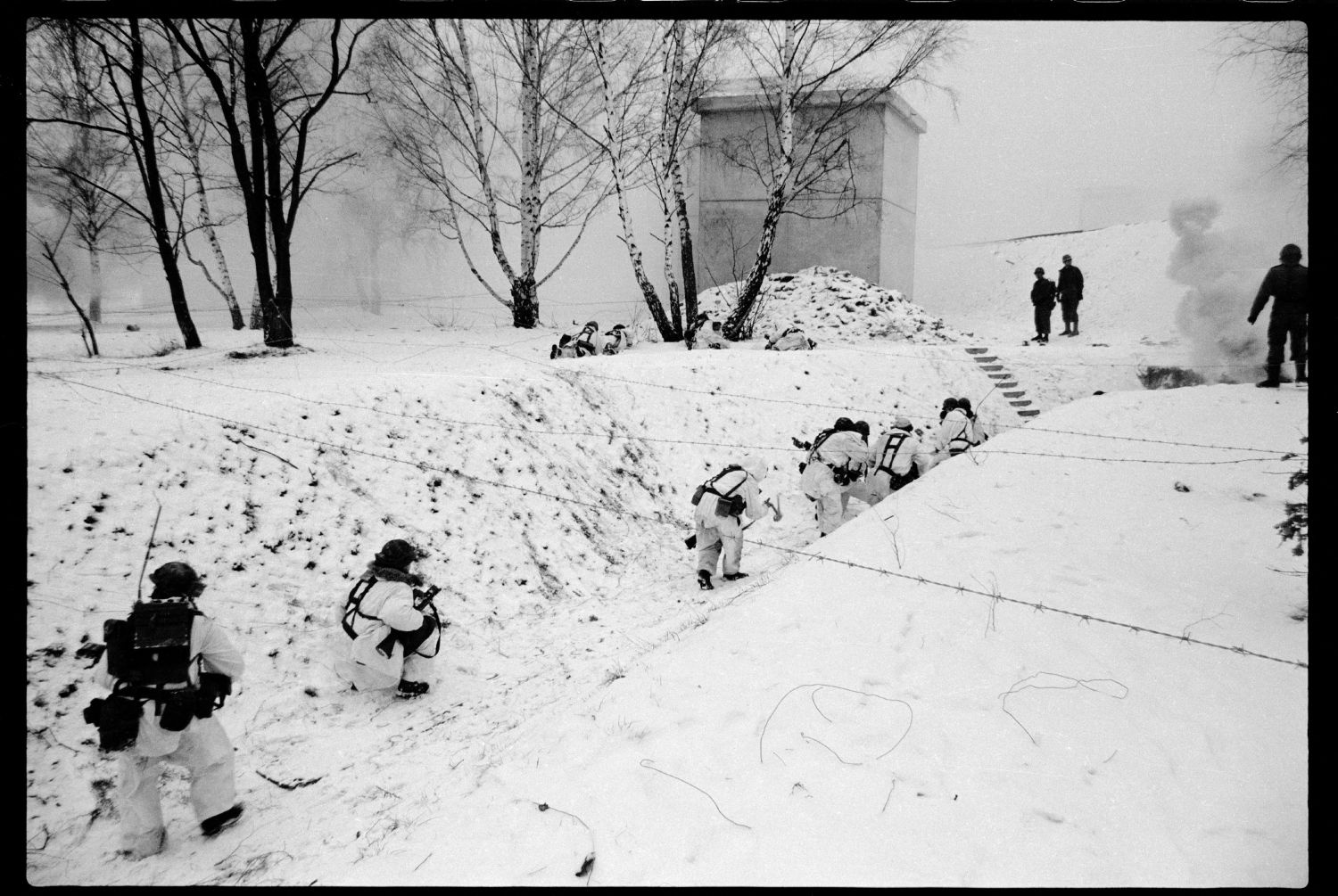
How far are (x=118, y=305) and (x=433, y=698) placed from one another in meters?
11.3

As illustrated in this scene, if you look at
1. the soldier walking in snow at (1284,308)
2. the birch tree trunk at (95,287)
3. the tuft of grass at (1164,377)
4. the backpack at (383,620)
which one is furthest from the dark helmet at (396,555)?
the tuft of grass at (1164,377)

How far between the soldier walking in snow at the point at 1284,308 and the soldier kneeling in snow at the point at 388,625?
24.9 ft

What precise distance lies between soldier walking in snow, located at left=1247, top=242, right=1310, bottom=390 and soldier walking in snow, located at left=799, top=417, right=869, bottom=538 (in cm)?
439

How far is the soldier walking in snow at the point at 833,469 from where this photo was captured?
861 cm

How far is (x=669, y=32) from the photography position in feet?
41.9

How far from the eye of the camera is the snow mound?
1662 centimetres

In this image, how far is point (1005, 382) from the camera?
14.1 metres

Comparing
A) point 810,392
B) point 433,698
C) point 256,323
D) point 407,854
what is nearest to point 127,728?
point 407,854

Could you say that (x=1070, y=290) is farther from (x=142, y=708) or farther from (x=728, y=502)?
(x=142, y=708)

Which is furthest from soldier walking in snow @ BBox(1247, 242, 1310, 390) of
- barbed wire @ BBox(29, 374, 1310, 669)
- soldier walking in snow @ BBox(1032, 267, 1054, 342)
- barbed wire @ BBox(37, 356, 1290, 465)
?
soldier walking in snow @ BBox(1032, 267, 1054, 342)

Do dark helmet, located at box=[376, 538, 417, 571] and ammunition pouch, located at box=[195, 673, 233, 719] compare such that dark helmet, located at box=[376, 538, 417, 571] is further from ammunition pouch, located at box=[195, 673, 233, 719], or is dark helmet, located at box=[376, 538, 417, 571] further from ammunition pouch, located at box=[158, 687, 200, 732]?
ammunition pouch, located at box=[158, 687, 200, 732]

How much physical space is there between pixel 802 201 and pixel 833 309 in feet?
14.8

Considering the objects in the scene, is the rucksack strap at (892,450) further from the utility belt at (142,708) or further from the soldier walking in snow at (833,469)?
the utility belt at (142,708)

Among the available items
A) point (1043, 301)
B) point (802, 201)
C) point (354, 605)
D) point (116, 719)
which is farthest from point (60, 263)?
point (1043, 301)
